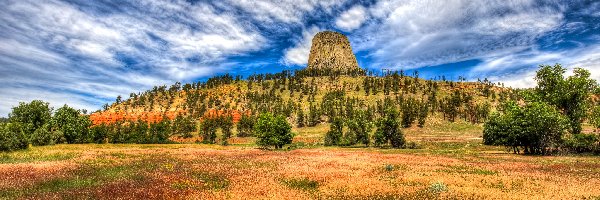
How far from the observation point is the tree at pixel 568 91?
50438mm

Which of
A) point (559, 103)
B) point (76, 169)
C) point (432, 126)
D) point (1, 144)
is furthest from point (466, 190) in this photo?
point (432, 126)

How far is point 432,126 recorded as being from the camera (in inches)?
5610

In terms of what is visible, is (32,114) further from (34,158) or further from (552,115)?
(552,115)

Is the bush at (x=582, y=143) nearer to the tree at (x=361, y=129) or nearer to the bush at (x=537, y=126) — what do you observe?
the bush at (x=537, y=126)

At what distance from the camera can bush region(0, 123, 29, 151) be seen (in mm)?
49562

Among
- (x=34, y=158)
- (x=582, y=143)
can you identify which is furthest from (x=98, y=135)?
(x=582, y=143)

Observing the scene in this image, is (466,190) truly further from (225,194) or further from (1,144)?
(1,144)

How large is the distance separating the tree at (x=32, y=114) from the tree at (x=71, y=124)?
7.33 feet

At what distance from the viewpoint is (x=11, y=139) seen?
5125 centimetres

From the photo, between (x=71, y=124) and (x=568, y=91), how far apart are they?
10185cm

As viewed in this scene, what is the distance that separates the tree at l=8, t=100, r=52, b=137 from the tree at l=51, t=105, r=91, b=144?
87.9 inches

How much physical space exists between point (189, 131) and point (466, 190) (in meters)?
136

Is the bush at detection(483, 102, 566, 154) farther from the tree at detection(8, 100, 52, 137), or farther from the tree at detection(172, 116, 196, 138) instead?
the tree at detection(172, 116, 196, 138)

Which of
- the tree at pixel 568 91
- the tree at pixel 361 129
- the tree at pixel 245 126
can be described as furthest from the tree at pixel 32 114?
the tree at pixel 568 91
